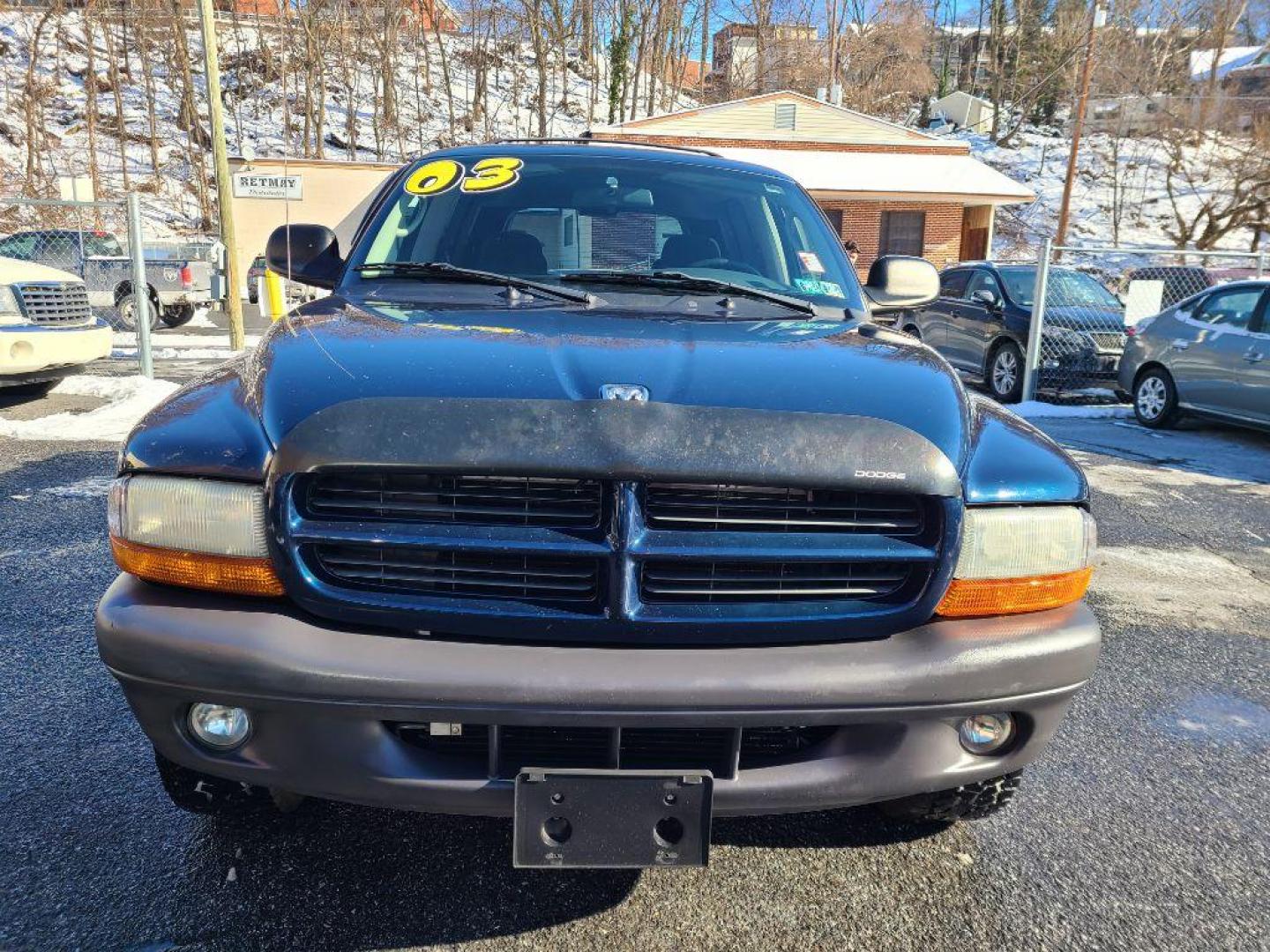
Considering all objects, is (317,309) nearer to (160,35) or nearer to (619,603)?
(619,603)

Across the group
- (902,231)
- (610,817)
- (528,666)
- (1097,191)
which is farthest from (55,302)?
(1097,191)

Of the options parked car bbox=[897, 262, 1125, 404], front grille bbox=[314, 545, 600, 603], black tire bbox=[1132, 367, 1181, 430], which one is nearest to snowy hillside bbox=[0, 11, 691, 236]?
parked car bbox=[897, 262, 1125, 404]

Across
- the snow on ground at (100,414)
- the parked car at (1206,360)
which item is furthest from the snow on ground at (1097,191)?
the snow on ground at (100,414)

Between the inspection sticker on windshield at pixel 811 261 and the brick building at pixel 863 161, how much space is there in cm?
2295

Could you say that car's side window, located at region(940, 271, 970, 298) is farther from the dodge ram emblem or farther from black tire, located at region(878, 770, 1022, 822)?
the dodge ram emblem

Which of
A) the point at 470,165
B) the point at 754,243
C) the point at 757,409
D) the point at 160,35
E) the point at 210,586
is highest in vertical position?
the point at 160,35

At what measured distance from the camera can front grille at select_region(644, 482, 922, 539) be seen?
6.06 ft

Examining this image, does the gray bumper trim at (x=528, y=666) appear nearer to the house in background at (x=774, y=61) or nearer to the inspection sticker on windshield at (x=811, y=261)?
the inspection sticker on windshield at (x=811, y=261)

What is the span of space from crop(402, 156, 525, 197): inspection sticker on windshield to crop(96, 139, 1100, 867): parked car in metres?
1.38

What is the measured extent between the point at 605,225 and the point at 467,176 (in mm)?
570

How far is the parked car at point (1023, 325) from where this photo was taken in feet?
37.5

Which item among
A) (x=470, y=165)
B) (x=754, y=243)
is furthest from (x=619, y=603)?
(x=470, y=165)

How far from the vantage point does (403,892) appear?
2225mm

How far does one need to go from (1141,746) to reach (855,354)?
1.81 m
